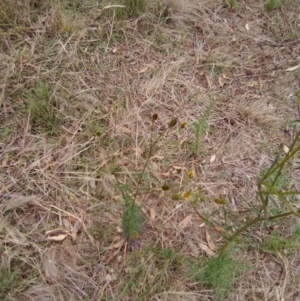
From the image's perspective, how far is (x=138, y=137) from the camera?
1941mm

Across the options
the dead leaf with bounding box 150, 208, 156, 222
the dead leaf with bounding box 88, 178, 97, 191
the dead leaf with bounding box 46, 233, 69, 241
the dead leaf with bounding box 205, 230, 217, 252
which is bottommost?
the dead leaf with bounding box 46, 233, 69, 241

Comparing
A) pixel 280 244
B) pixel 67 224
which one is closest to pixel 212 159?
pixel 280 244

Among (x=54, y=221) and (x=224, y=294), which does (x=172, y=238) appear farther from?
(x=54, y=221)

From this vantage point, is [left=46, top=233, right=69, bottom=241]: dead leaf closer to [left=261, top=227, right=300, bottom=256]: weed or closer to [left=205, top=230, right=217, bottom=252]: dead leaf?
[left=205, top=230, right=217, bottom=252]: dead leaf

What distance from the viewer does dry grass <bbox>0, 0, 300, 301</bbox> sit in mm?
1629

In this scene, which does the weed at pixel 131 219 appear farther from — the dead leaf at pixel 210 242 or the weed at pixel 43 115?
the weed at pixel 43 115

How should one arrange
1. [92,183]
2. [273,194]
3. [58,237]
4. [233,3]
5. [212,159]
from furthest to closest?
1. [233,3]
2. [212,159]
3. [92,183]
4. [58,237]
5. [273,194]

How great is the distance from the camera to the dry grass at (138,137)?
163 centimetres

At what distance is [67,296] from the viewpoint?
1559mm

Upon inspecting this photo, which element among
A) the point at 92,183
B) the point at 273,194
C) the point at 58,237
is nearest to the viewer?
the point at 273,194

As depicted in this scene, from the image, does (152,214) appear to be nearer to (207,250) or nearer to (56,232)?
(207,250)

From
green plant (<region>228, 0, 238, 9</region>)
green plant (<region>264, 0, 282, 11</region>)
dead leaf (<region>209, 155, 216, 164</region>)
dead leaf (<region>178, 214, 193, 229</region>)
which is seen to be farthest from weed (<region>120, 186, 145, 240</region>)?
green plant (<region>264, 0, 282, 11</region>)

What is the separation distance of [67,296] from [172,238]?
17.7 inches

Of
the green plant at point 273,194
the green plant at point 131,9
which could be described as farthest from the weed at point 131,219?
the green plant at point 131,9
